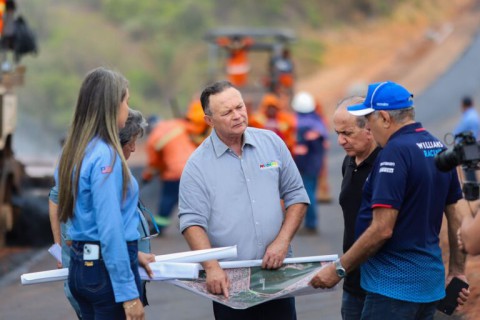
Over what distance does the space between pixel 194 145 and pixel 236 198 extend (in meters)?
8.39

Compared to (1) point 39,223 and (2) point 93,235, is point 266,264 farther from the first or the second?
(1) point 39,223

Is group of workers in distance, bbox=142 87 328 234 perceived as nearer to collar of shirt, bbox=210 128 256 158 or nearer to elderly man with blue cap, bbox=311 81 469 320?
collar of shirt, bbox=210 128 256 158

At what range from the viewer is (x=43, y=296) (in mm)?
9938

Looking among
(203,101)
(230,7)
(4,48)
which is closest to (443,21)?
(230,7)

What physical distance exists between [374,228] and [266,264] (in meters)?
0.76

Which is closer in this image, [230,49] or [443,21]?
[230,49]

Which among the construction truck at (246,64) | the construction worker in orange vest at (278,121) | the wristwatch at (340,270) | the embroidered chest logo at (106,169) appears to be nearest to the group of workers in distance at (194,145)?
the construction worker in orange vest at (278,121)

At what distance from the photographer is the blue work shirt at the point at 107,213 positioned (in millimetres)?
4645

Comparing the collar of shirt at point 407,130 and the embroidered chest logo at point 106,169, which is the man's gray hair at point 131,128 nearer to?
the embroidered chest logo at point 106,169

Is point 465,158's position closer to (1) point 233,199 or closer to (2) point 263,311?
(1) point 233,199

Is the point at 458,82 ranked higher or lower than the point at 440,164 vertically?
lower

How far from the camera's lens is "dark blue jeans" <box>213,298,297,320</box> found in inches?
216

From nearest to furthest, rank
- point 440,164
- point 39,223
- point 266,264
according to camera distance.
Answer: point 440,164 < point 266,264 < point 39,223

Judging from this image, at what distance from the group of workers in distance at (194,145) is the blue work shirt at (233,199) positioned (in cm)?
774
